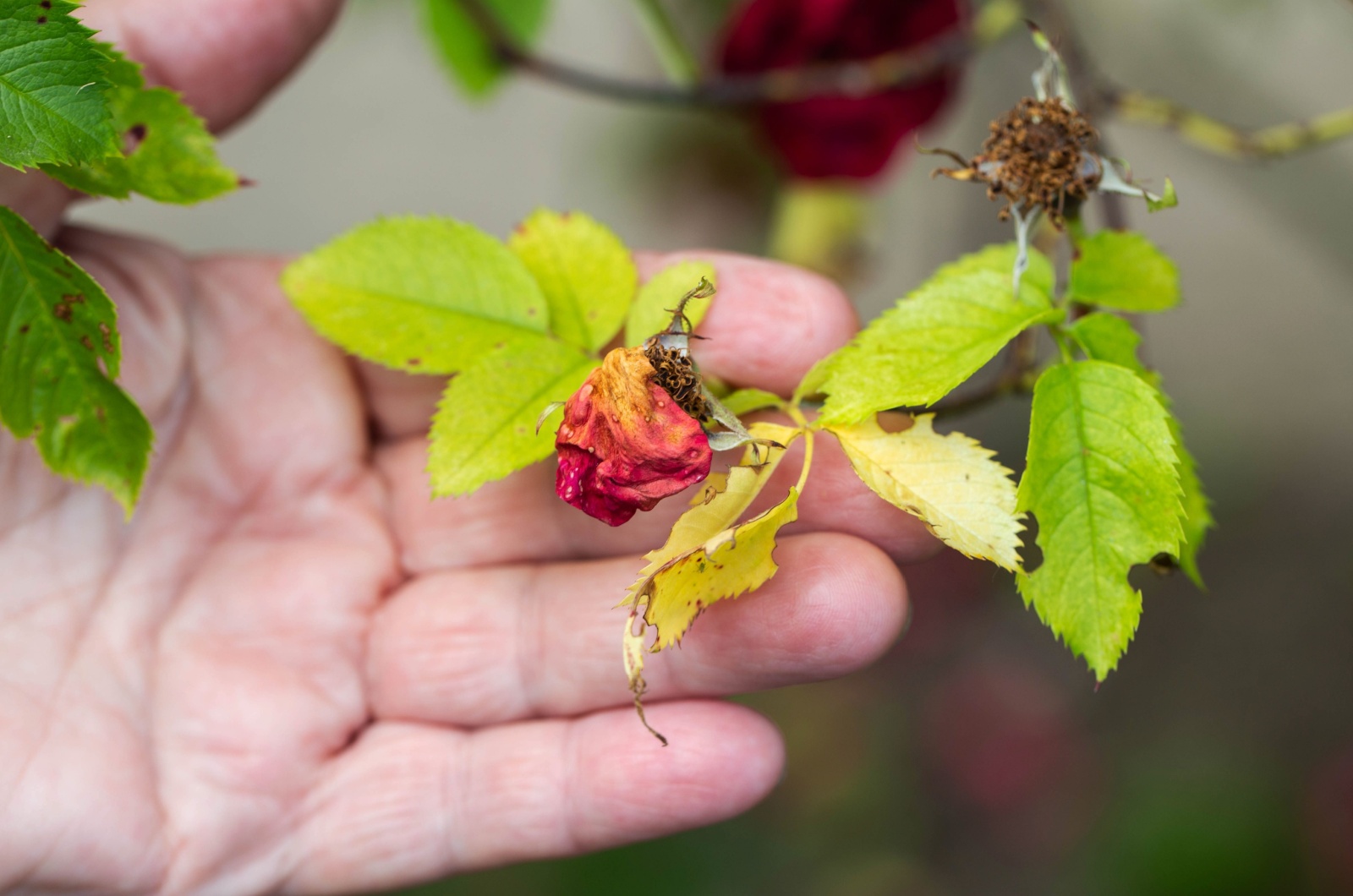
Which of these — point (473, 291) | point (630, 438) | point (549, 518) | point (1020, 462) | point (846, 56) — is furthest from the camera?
point (1020, 462)

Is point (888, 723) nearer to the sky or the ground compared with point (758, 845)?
nearer to the sky

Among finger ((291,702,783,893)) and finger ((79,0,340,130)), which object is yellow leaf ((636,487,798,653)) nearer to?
finger ((291,702,783,893))

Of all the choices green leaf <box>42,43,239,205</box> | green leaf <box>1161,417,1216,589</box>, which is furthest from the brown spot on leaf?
green leaf <box>1161,417,1216,589</box>

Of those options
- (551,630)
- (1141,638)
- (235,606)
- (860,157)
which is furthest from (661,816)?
(1141,638)

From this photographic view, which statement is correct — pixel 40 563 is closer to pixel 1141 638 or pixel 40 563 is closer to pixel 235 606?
pixel 235 606

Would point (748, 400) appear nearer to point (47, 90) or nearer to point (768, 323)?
point (768, 323)

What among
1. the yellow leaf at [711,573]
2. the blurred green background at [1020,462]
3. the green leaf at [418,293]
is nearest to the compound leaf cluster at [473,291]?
the green leaf at [418,293]

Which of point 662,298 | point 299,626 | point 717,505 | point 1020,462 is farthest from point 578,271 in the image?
point 1020,462
